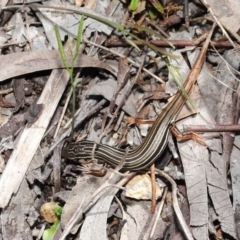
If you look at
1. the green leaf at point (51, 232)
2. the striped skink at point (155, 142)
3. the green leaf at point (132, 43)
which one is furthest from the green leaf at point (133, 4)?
the green leaf at point (51, 232)

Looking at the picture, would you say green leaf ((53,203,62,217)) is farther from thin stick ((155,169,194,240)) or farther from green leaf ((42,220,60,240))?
thin stick ((155,169,194,240))

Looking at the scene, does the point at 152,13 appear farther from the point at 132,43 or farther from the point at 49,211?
the point at 49,211

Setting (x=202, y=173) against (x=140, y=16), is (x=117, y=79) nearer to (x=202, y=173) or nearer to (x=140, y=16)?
(x=140, y=16)

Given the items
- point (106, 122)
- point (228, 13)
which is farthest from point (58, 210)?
point (228, 13)

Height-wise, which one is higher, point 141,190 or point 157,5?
point 157,5

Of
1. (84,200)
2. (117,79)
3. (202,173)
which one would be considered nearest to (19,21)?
(117,79)

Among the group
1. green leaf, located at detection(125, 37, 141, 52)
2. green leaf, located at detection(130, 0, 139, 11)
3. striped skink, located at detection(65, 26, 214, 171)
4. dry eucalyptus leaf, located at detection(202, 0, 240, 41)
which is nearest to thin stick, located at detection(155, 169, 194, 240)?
striped skink, located at detection(65, 26, 214, 171)
